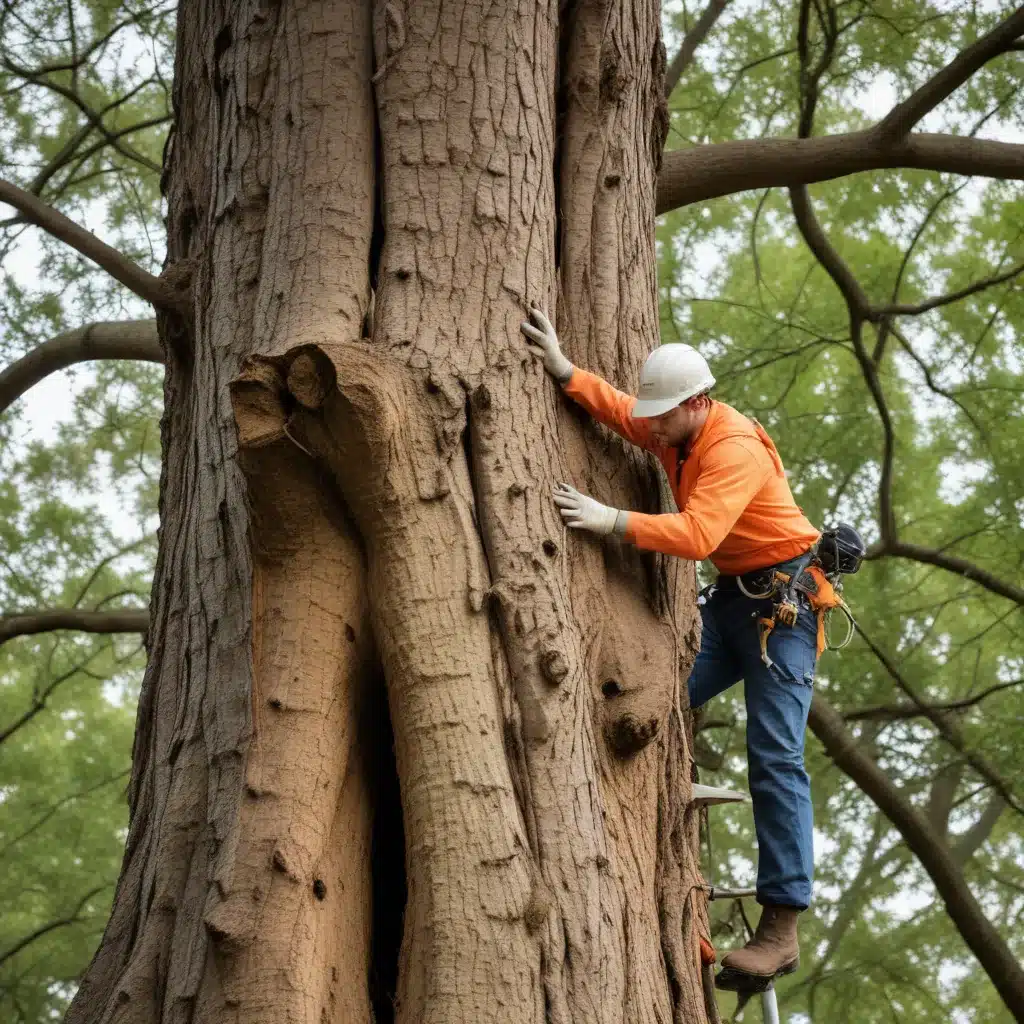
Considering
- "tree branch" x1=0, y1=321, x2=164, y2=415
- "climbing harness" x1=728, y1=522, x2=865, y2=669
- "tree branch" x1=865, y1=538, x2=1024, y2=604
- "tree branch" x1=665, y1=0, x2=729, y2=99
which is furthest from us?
"tree branch" x1=665, y1=0, x2=729, y2=99

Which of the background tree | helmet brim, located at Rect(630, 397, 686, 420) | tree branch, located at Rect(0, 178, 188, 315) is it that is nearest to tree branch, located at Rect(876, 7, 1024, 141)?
the background tree

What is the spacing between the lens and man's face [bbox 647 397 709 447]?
400 centimetres

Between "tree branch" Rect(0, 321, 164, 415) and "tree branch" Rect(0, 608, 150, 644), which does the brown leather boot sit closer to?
"tree branch" Rect(0, 321, 164, 415)

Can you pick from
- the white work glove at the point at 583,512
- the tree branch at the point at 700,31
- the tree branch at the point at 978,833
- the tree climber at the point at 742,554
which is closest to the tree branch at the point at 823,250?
the tree branch at the point at 700,31

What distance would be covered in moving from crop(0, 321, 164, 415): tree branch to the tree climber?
3.10 meters

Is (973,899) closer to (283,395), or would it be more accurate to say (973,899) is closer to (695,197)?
(695,197)

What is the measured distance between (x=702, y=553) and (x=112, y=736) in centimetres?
1121

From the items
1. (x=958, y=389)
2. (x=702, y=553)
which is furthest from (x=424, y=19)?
(x=958, y=389)

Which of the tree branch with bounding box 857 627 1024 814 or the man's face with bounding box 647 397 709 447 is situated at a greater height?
the tree branch with bounding box 857 627 1024 814

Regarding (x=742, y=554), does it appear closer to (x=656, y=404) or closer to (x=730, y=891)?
(x=656, y=404)

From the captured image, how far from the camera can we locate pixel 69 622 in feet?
25.1

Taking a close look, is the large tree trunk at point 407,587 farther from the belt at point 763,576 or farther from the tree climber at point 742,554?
the belt at point 763,576

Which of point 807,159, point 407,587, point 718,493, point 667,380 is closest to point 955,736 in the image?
point 807,159

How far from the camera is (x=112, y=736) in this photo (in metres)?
13.8
